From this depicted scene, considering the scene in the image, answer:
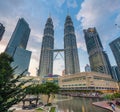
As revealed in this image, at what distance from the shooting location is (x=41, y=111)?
24.2 m

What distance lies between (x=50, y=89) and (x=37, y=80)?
406 feet

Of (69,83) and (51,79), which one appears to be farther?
(51,79)

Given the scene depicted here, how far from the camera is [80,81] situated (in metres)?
111

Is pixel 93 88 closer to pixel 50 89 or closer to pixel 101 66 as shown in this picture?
pixel 50 89

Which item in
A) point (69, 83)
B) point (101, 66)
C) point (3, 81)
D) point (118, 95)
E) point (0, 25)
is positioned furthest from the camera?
Result: point (101, 66)

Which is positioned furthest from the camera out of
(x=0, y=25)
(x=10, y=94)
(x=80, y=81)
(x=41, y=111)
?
(x=0, y=25)

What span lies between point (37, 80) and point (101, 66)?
10684 centimetres

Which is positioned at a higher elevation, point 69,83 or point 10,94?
point 69,83

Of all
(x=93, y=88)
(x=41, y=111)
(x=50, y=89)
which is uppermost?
(x=93, y=88)

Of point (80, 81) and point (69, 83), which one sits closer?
point (80, 81)

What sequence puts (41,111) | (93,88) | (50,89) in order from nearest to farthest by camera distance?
(41,111), (50,89), (93,88)

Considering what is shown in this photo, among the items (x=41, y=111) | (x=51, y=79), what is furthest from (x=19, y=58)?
(x=41, y=111)

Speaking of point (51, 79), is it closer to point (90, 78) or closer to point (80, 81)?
point (80, 81)

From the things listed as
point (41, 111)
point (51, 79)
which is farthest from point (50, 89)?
point (51, 79)
